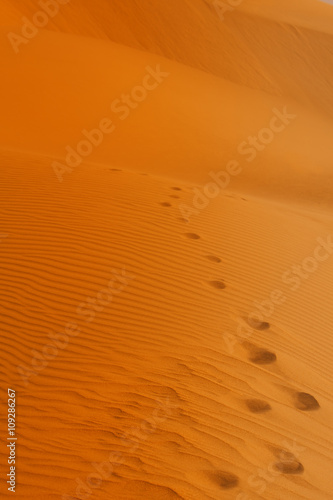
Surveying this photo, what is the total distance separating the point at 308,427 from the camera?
3510mm

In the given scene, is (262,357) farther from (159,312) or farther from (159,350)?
(159,312)

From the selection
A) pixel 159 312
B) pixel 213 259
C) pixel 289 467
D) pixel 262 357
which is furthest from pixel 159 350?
pixel 213 259

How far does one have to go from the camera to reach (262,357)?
4102mm

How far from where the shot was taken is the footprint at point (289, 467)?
3.13 m

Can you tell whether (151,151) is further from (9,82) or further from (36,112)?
(9,82)

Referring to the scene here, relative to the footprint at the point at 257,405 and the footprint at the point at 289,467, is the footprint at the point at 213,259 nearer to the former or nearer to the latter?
the footprint at the point at 257,405

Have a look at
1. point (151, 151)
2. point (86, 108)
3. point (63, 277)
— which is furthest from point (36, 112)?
point (63, 277)

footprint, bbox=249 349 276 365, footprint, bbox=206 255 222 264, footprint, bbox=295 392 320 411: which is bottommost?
footprint, bbox=295 392 320 411

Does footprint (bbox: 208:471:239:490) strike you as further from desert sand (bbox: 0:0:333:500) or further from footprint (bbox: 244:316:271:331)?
footprint (bbox: 244:316:271:331)

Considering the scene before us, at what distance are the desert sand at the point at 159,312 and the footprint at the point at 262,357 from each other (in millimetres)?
12

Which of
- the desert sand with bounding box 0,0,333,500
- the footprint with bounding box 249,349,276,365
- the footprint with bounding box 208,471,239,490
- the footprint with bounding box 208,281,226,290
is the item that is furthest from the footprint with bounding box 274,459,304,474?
the footprint with bounding box 208,281,226,290

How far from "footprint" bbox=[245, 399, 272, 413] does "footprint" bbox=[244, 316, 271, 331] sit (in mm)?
920

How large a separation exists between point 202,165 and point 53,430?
26.6 feet

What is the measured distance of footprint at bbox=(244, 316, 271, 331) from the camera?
4.48 metres
